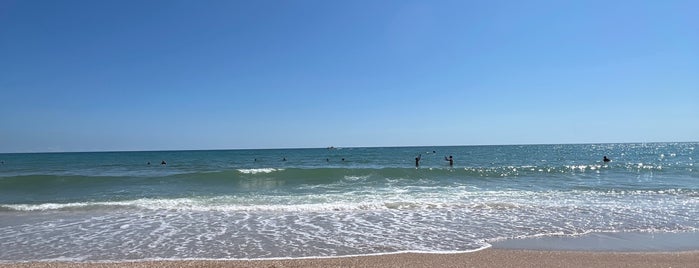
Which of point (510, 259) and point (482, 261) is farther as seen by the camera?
point (510, 259)

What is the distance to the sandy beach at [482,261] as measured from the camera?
247 inches

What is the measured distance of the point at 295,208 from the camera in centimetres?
1265

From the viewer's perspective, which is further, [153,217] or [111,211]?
[111,211]

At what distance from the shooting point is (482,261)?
21.3 ft

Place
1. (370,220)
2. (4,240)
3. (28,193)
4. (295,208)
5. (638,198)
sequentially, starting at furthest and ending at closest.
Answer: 1. (28,193)
2. (638,198)
3. (295,208)
4. (370,220)
5. (4,240)

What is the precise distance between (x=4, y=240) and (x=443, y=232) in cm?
915

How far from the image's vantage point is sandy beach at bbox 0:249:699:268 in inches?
247

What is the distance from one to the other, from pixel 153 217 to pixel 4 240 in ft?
10.5

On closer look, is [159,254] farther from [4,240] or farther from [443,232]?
[443,232]

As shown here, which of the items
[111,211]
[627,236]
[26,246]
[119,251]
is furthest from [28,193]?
[627,236]

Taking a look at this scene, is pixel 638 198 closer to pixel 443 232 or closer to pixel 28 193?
pixel 443 232

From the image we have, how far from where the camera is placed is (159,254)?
24.0ft

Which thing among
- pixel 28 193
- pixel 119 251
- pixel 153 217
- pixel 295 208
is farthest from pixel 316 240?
pixel 28 193

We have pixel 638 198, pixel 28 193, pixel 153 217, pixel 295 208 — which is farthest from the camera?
pixel 28 193
